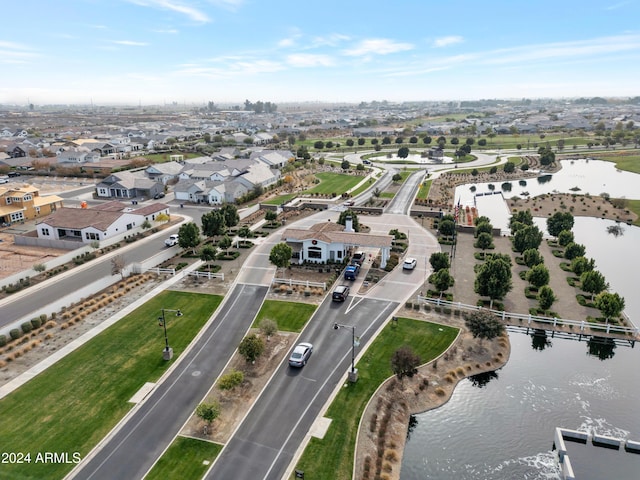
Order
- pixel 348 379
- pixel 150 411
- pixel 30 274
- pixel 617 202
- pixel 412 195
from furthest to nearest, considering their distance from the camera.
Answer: pixel 412 195
pixel 617 202
pixel 30 274
pixel 348 379
pixel 150 411

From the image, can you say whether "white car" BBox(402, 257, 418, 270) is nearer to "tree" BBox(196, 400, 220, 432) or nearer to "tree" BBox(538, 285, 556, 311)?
"tree" BBox(538, 285, 556, 311)

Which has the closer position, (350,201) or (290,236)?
(290,236)

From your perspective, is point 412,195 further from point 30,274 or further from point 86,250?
point 30,274

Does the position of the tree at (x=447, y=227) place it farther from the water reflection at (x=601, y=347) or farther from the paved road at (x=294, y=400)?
the water reflection at (x=601, y=347)

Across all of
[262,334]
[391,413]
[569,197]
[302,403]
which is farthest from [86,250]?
[569,197]

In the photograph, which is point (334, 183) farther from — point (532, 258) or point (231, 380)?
Answer: point (231, 380)

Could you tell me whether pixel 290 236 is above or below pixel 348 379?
above

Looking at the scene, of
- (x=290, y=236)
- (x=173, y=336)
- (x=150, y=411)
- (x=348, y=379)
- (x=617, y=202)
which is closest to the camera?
(x=150, y=411)

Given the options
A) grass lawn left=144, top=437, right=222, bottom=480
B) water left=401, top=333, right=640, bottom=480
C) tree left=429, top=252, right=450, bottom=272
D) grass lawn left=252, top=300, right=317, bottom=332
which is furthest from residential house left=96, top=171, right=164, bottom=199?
water left=401, top=333, right=640, bottom=480
